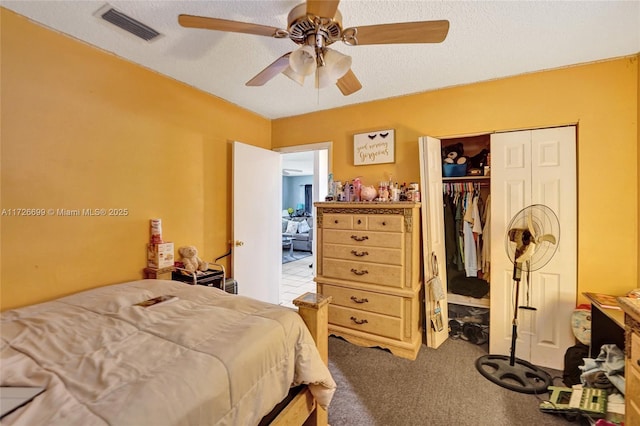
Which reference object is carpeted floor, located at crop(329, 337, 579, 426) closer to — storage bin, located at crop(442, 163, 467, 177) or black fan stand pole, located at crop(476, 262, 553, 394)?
black fan stand pole, located at crop(476, 262, 553, 394)

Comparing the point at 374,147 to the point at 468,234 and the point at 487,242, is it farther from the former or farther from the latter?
the point at 487,242

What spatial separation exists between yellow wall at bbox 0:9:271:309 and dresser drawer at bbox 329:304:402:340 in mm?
1528

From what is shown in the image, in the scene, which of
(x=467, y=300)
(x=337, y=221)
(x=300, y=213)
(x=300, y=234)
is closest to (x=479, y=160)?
(x=467, y=300)

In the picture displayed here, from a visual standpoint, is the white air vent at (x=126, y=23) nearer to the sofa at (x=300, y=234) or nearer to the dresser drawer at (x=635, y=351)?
the dresser drawer at (x=635, y=351)

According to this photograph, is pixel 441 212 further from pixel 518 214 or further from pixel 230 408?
pixel 230 408

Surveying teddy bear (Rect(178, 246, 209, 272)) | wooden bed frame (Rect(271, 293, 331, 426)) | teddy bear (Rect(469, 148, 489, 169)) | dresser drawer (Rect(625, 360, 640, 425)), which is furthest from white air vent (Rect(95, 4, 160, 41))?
dresser drawer (Rect(625, 360, 640, 425))

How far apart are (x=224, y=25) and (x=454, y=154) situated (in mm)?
2287

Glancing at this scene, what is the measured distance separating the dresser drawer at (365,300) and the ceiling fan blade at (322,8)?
205cm

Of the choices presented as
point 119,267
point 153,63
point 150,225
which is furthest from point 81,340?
point 153,63

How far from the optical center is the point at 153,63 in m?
2.17

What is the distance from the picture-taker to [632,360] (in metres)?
1.27

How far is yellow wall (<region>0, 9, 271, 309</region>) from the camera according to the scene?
1.61m

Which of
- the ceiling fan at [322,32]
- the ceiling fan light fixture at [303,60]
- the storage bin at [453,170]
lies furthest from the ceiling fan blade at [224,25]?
the storage bin at [453,170]

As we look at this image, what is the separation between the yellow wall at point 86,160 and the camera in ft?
5.27
